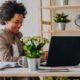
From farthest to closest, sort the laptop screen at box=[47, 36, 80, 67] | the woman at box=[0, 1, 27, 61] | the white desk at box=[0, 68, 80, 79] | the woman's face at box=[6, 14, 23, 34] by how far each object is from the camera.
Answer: the woman's face at box=[6, 14, 23, 34] < the woman at box=[0, 1, 27, 61] < the laptop screen at box=[47, 36, 80, 67] < the white desk at box=[0, 68, 80, 79]

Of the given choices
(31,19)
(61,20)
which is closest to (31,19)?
(31,19)

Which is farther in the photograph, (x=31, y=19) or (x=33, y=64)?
(x=31, y=19)

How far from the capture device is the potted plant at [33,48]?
1921 millimetres

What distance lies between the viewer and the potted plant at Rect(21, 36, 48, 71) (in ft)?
6.30

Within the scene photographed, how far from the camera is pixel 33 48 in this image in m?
1.95

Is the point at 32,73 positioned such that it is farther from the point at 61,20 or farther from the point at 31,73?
the point at 61,20

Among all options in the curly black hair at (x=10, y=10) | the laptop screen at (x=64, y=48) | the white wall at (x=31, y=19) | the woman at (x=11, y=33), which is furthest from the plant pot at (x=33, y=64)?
the white wall at (x=31, y=19)

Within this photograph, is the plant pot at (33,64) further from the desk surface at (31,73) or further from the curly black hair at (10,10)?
the curly black hair at (10,10)

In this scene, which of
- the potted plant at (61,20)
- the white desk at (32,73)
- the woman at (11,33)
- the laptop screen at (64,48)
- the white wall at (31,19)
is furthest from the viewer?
the white wall at (31,19)

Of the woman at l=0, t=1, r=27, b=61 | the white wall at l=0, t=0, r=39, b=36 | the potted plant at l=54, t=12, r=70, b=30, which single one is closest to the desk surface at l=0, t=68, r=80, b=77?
the woman at l=0, t=1, r=27, b=61

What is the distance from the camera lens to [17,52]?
9.25 ft

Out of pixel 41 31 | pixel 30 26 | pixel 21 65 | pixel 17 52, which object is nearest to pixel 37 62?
pixel 21 65

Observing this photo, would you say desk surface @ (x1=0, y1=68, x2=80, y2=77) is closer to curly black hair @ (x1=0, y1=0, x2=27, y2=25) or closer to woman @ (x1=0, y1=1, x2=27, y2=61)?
woman @ (x1=0, y1=1, x2=27, y2=61)

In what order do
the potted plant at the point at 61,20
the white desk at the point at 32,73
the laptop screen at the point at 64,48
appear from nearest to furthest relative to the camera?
the white desk at the point at 32,73 < the laptop screen at the point at 64,48 < the potted plant at the point at 61,20
